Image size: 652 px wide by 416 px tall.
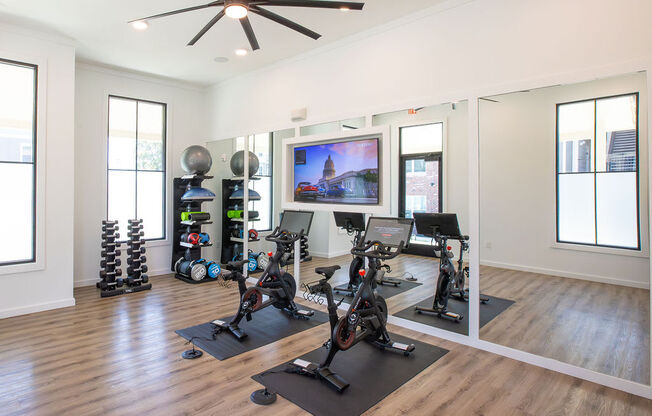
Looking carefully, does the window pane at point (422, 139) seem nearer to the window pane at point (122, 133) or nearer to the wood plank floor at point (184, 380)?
the wood plank floor at point (184, 380)

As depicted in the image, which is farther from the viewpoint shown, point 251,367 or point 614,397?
point 251,367

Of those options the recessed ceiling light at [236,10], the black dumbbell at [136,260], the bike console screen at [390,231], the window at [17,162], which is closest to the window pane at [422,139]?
the bike console screen at [390,231]

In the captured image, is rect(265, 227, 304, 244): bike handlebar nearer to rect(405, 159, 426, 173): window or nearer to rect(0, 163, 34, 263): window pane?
rect(405, 159, 426, 173): window

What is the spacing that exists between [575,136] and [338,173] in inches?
97.4

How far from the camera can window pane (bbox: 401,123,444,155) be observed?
153 inches

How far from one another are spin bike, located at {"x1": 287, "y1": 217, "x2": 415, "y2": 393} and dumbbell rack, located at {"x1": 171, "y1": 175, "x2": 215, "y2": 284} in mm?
3522

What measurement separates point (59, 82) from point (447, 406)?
550cm

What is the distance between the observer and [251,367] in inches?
125

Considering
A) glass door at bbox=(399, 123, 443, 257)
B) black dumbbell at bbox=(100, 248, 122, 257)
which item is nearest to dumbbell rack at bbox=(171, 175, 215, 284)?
black dumbbell at bbox=(100, 248, 122, 257)

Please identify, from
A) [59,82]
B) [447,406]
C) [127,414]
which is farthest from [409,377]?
[59,82]

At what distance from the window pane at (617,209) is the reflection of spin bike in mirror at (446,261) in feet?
3.55

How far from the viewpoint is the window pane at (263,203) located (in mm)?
6073

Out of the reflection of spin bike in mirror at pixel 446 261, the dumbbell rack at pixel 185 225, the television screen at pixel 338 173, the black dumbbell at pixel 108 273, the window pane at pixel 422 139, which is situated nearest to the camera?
the reflection of spin bike in mirror at pixel 446 261

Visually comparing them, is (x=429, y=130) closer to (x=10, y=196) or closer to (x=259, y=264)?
(x=259, y=264)
